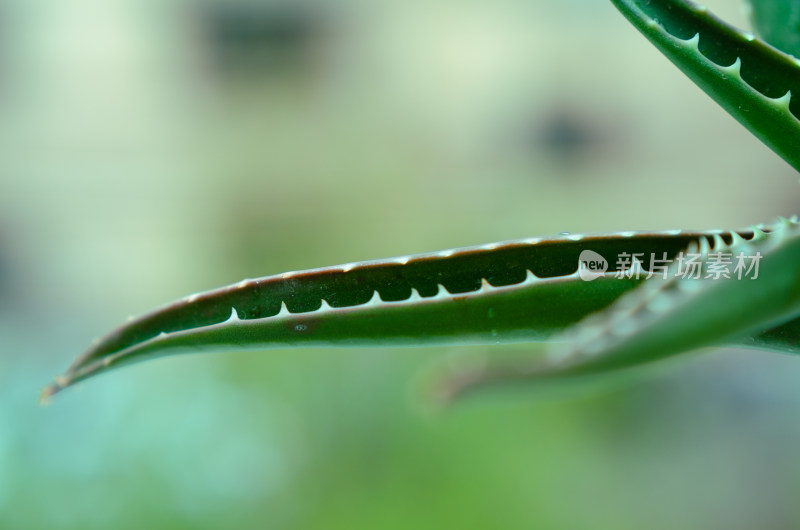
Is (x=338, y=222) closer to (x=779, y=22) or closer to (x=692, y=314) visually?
(x=779, y=22)

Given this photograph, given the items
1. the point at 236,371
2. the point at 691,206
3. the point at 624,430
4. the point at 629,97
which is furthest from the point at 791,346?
the point at 629,97

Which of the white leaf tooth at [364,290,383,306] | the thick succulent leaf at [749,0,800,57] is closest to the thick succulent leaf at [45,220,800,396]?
the white leaf tooth at [364,290,383,306]

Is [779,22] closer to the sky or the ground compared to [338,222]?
closer to the sky

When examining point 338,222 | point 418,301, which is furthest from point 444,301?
point 338,222

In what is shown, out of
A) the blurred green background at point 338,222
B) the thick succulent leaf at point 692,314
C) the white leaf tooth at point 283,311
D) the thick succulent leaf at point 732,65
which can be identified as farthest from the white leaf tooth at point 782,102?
A: the blurred green background at point 338,222

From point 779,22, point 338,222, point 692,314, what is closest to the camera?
point 692,314

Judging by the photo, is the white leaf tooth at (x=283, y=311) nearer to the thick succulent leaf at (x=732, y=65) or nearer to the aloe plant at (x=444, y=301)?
the aloe plant at (x=444, y=301)
